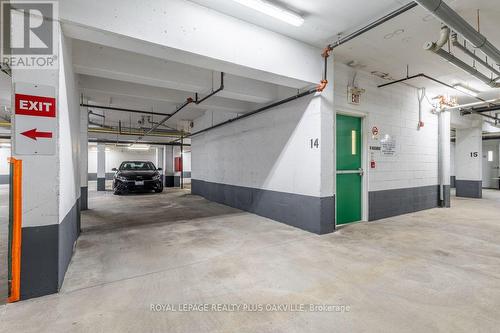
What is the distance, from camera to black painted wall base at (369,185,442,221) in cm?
496

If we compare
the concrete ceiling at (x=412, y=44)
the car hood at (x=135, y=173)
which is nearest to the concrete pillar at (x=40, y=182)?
the concrete ceiling at (x=412, y=44)

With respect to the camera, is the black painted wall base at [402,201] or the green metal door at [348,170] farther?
the black painted wall base at [402,201]

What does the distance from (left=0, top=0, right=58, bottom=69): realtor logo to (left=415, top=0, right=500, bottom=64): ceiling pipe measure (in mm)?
3212

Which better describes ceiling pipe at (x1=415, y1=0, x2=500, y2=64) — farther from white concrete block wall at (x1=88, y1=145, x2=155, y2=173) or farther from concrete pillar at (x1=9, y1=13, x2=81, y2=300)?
white concrete block wall at (x1=88, y1=145, x2=155, y2=173)

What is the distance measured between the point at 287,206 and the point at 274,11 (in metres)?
3.16

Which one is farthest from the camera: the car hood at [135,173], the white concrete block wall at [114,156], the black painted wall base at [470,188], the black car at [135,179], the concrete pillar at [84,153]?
the white concrete block wall at [114,156]

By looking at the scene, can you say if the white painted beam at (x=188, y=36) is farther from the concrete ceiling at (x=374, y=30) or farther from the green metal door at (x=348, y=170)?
the green metal door at (x=348, y=170)

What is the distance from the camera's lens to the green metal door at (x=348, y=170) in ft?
15.0

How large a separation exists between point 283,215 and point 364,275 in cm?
228

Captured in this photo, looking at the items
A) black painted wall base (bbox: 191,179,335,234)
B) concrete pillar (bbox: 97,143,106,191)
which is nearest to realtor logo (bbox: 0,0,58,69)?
black painted wall base (bbox: 191,179,335,234)

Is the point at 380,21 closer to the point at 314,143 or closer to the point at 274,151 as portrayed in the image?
the point at 314,143

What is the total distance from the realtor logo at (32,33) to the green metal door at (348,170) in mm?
4200

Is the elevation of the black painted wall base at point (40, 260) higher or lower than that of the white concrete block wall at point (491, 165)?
lower

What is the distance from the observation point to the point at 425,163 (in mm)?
6039
